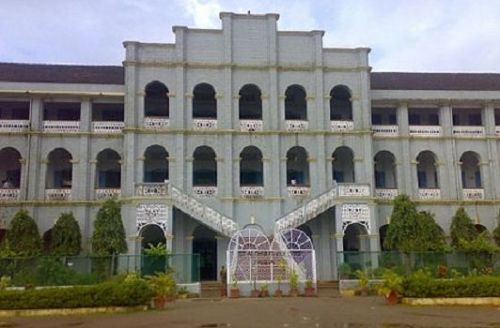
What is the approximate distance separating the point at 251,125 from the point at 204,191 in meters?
4.08

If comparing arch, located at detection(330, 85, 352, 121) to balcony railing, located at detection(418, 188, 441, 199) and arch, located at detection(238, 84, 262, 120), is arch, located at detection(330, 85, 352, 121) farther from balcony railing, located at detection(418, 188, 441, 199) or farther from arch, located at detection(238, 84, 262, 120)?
balcony railing, located at detection(418, 188, 441, 199)

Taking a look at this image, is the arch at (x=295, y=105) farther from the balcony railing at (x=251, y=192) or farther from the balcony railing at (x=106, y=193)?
the balcony railing at (x=106, y=193)

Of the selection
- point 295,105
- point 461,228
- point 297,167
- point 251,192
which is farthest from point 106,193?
point 461,228

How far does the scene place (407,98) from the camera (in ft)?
102

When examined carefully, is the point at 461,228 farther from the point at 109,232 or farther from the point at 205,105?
the point at 109,232

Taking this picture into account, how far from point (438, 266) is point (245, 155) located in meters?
11.3

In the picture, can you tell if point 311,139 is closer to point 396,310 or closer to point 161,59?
point 161,59

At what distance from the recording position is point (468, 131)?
31.8 metres

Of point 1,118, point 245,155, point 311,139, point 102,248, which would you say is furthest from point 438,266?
point 1,118

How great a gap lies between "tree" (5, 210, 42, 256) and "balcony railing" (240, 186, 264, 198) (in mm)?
9634

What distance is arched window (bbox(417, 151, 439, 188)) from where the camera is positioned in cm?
3250

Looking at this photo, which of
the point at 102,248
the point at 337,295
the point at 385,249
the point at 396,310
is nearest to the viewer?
the point at 396,310

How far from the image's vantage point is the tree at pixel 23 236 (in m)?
26.3

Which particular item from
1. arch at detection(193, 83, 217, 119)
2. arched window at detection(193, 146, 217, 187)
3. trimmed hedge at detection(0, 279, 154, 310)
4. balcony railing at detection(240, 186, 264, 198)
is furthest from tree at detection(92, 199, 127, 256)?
trimmed hedge at detection(0, 279, 154, 310)
